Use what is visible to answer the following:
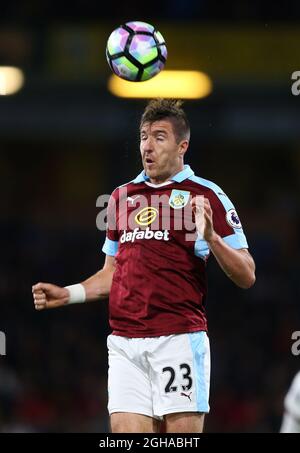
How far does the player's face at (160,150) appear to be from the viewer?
6.32 metres

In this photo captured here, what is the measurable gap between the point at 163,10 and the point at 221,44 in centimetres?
101

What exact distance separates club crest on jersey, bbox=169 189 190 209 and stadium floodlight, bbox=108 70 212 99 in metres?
7.76

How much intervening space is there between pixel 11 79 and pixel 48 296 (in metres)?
10.1

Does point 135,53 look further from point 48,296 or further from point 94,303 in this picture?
point 94,303

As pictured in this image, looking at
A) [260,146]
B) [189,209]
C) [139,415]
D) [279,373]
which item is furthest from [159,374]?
[260,146]

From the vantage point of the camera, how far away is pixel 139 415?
20.1 ft

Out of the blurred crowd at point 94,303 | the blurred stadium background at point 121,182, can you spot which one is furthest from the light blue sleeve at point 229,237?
the blurred stadium background at point 121,182

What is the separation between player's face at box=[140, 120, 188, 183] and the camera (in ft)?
20.7

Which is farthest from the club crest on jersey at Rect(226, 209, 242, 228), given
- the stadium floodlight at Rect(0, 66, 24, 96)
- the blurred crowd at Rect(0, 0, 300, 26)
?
the stadium floodlight at Rect(0, 66, 24, 96)

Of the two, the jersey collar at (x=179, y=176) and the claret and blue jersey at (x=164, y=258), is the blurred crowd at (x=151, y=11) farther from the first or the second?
the claret and blue jersey at (x=164, y=258)

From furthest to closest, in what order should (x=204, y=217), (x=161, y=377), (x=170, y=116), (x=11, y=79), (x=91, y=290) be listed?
(x=11, y=79), (x=91, y=290), (x=170, y=116), (x=161, y=377), (x=204, y=217)

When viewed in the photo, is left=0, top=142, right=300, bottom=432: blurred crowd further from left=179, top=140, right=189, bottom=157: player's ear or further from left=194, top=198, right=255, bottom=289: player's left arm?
left=194, top=198, right=255, bottom=289: player's left arm

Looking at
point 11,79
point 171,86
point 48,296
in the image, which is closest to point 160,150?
point 48,296

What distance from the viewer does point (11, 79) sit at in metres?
16.1
